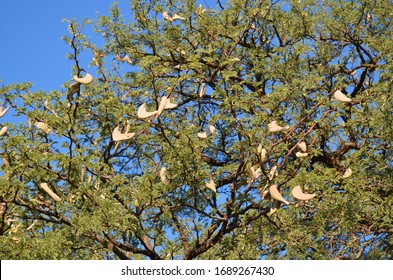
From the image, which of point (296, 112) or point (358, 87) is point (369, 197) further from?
point (358, 87)

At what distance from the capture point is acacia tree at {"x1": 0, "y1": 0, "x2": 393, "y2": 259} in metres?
8.05

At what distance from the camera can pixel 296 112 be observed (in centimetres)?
1031

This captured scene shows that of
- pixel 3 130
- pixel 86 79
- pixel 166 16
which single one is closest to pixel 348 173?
pixel 86 79

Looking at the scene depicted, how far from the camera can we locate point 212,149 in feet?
33.4

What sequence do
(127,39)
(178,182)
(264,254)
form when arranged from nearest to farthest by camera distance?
(178,182) → (264,254) → (127,39)

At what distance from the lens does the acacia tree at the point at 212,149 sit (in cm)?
805

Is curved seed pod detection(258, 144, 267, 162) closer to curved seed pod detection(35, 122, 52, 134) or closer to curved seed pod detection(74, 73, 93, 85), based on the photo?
curved seed pod detection(74, 73, 93, 85)

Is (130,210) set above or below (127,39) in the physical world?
below

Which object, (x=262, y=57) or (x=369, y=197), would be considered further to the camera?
(x=262, y=57)

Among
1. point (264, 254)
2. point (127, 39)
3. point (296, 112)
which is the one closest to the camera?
point (264, 254)

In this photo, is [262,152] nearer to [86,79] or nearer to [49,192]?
[86,79]

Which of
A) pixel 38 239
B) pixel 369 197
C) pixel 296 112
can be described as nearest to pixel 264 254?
pixel 369 197

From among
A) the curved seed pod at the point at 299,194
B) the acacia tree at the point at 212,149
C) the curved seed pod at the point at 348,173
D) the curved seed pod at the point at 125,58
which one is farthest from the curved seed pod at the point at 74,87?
the curved seed pod at the point at 348,173
